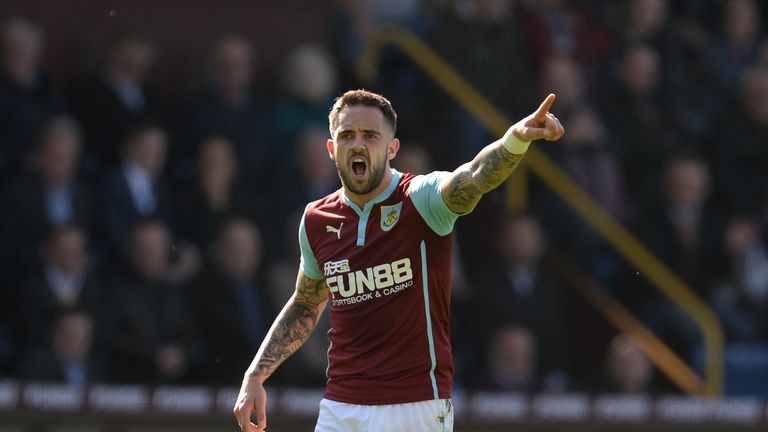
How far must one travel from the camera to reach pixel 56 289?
10.5 meters

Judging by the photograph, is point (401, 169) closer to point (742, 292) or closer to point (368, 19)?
point (368, 19)

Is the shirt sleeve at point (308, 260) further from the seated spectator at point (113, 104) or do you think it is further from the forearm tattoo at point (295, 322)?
the seated spectator at point (113, 104)

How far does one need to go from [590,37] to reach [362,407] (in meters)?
8.72

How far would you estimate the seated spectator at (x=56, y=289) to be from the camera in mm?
10445

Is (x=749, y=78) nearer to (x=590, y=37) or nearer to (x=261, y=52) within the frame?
(x=590, y=37)

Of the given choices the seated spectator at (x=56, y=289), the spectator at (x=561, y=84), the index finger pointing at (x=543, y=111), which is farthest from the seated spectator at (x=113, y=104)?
the index finger pointing at (x=543, y=111)

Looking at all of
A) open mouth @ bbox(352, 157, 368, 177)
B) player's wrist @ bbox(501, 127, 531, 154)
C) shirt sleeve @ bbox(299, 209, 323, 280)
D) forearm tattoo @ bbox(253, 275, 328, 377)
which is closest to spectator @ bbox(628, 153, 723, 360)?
forearm tattoo @ bbox(253, 275, 328, 377)

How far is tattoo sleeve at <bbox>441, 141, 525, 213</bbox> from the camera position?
5.75 meters

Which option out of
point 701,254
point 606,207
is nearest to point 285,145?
point 606,207

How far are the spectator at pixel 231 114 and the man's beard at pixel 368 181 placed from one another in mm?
5575

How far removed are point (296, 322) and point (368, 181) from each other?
2.90 feet

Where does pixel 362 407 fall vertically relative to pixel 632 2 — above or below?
below

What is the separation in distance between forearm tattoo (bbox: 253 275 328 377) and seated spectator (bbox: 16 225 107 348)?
416 cm

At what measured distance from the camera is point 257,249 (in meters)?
11.2
